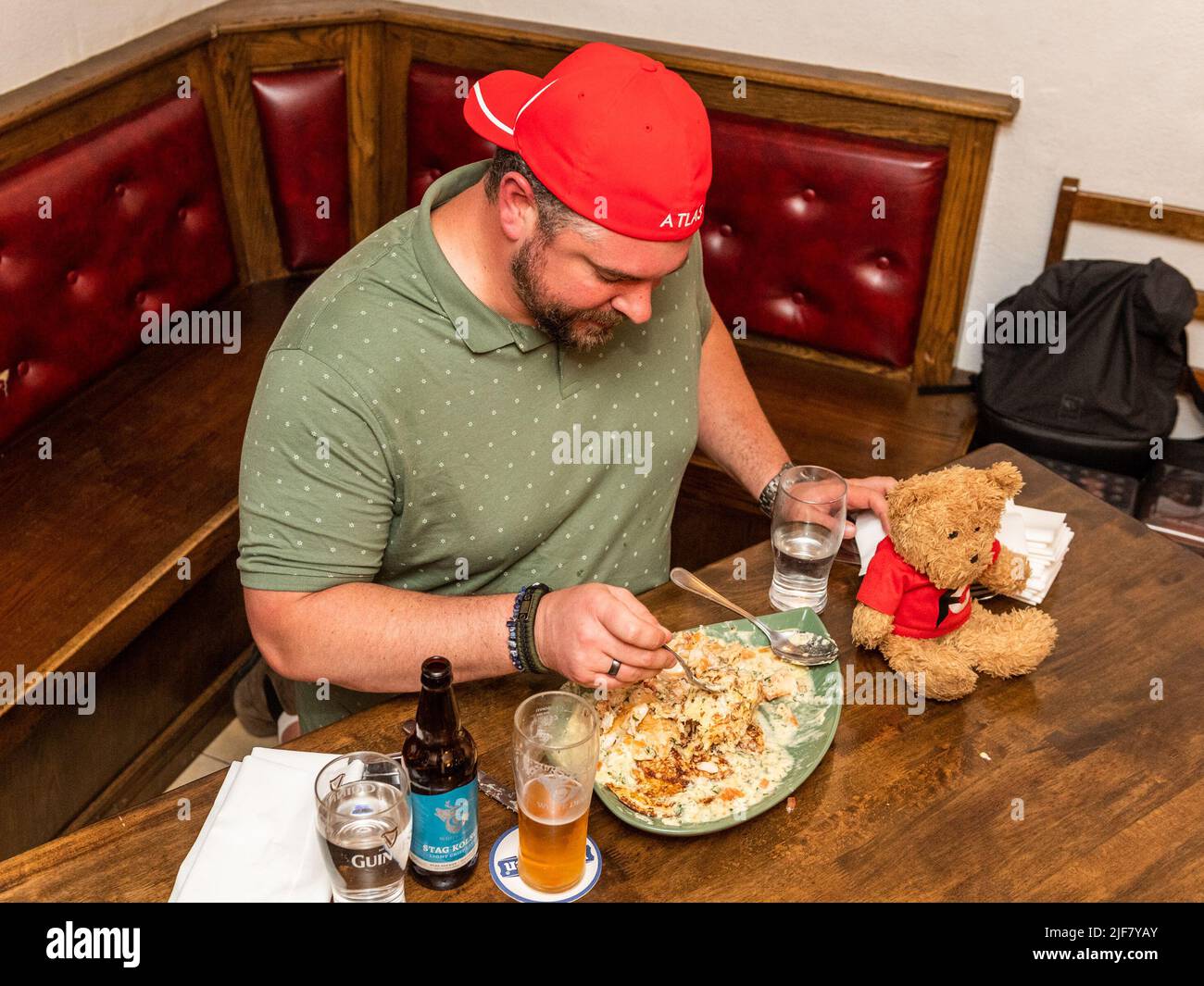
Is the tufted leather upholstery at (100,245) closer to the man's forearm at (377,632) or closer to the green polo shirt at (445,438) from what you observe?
the green polo shirt at (445,438)

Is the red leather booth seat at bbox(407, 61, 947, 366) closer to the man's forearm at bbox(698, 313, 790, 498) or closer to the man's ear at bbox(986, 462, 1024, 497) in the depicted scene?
the man's forearm at bbox(698, 313, 790, 498)

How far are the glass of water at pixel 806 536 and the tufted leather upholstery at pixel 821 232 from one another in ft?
4.48

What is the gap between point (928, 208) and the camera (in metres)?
2.77

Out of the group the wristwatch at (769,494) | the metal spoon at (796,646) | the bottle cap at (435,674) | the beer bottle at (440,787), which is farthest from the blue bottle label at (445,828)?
the wristwatch at (769,494)

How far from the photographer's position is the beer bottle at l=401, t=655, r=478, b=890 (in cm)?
115

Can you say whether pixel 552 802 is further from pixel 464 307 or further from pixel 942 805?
pixel 464 307

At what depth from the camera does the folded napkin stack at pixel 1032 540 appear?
163cm

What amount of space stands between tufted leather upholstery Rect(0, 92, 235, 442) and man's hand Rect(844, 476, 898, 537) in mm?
1732

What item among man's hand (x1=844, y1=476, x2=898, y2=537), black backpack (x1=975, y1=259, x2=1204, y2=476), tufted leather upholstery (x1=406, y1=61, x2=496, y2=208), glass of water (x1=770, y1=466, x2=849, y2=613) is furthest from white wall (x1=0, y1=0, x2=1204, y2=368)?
glass of water (x1=770, y1=466, x2=849, y2=613)

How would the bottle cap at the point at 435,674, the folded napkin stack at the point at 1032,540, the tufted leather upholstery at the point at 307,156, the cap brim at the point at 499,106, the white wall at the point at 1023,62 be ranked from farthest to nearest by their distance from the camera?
1. the tufted leather upholstery at the point at 307,156
2. the white wall at the point at 1023,62
3. the folded napkin stack at the point at 1032,540
4. the cap brim at the point at 499,106
5. the bottle cap at the point at 435,674

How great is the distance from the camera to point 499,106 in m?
1.53

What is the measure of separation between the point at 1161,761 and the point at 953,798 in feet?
0.88

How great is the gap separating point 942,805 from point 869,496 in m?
0.51
